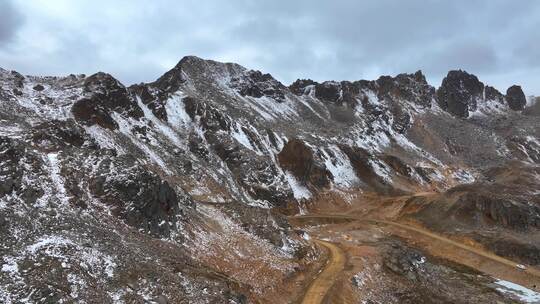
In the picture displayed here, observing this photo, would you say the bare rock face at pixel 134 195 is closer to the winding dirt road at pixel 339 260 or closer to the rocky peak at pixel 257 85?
the winding dirt road at pixel 339 260

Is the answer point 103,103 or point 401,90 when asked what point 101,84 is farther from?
point 401,90

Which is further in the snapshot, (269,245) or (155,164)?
(155,164)

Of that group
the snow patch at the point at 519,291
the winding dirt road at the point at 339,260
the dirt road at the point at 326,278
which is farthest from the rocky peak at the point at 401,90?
Result: the snow patch at the point at 519,291

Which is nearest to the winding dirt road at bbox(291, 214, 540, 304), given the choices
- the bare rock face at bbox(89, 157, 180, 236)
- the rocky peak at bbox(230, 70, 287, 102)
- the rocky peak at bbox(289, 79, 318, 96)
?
the bare rock face at bbox(89, 157, 180, 236)

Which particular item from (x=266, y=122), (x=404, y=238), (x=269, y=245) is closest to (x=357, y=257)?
(x=269, y=245)

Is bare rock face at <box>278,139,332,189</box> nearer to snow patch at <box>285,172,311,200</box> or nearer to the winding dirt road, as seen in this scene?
snow patch at <box>285,172,311,200</box>

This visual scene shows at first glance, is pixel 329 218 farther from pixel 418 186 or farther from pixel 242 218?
pixel 418 186
